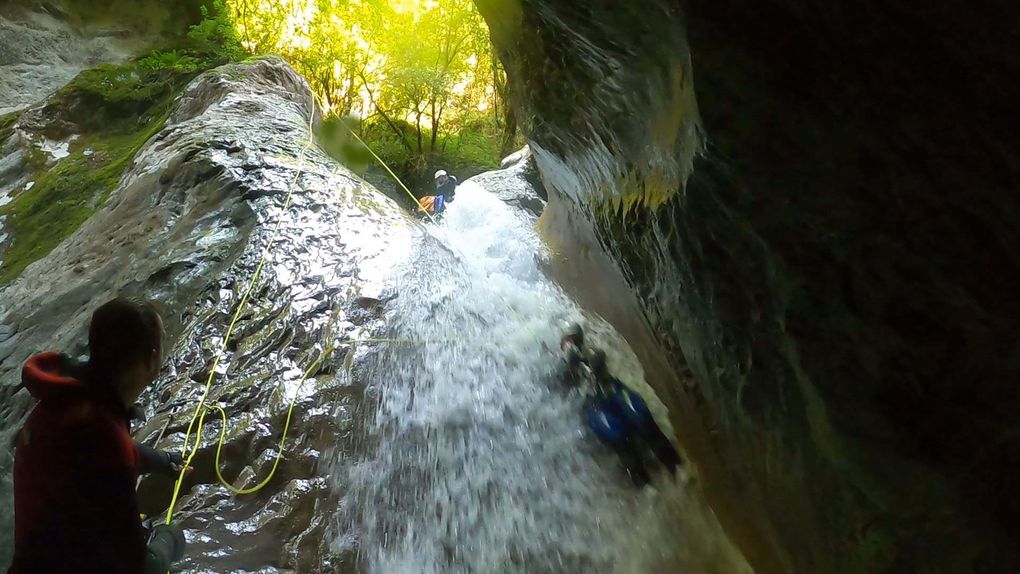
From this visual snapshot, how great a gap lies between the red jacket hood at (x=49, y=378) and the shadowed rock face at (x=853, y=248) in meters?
2.06

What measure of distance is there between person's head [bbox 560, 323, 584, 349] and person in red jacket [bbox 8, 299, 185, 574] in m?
3.05

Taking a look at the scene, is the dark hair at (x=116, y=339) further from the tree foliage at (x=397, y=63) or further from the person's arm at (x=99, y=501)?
the tree foliage at (x=397, y=63)

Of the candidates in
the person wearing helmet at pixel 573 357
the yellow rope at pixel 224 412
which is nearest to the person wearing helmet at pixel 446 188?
the yellow rope at pixel 224 412

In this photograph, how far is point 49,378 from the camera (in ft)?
5.26

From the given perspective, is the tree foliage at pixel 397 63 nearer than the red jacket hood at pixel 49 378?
No

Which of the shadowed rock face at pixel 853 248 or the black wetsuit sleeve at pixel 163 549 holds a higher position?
the shadowed rock face at pixel 853 248

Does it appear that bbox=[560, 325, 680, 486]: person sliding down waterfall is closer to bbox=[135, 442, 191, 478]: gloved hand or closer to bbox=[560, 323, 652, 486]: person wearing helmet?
bbox=[560, 323, 652, 486]: person wearing helmet

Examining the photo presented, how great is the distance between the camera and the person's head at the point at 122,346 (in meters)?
1.74

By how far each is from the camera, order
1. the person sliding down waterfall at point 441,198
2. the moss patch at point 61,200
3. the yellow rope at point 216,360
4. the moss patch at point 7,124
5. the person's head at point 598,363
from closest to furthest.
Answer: the yellow rope at point 216,360 → the person's head at point 598,363 → the moss patch at point 61,200 → the moss patch at point 7,124 → the person sliding down waterfall at point 441,198

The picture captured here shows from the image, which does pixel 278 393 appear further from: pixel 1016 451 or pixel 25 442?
pixel 1016 451

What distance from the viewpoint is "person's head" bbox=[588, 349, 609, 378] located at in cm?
394

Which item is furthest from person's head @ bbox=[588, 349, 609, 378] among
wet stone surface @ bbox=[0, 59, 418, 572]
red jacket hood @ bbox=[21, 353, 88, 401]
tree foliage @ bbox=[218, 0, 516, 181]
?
tree foliage @ bbox=[218, 0, 516, 181]

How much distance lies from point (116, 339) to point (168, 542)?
36.9 inches

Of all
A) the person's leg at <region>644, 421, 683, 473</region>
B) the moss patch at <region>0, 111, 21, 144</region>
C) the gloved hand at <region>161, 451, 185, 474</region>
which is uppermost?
the person's leg at <region>644, 421, 683, 473</region>
